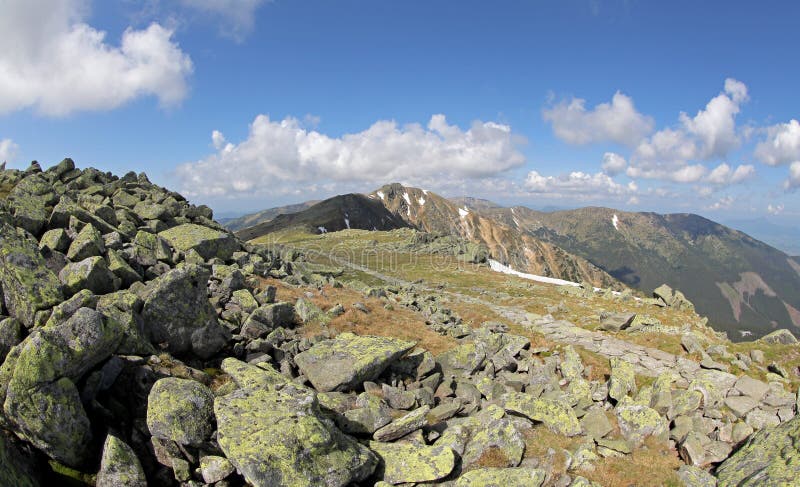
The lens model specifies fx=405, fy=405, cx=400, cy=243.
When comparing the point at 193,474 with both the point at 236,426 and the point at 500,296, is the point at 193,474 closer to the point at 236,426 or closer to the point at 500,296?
the point at 236,426

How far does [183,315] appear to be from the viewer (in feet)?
61.2

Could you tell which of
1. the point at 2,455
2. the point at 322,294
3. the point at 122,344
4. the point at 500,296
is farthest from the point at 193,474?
the point at 500,296

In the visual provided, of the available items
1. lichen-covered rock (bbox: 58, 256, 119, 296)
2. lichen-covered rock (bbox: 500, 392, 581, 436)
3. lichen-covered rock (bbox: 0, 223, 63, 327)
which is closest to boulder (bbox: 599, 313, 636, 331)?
lichen-covered rock (bbox: 500, 392, 581, 436)

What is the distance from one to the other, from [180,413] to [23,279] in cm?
1040

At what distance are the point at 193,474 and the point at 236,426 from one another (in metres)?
1.90

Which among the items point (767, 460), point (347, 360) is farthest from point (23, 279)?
point (767, 460)

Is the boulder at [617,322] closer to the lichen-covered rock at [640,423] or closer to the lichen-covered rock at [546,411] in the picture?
the lichen-covered rock at [640,423]

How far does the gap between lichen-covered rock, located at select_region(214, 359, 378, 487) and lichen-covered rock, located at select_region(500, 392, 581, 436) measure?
29.3 ft

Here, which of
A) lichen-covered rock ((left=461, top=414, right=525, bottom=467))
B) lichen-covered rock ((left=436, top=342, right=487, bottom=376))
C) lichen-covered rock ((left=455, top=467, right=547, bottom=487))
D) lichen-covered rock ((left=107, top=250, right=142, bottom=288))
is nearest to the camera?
lichen-covered rock ((left=455, top=467, right=547, bottom=487))

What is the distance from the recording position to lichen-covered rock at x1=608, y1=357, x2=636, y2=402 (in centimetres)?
2353

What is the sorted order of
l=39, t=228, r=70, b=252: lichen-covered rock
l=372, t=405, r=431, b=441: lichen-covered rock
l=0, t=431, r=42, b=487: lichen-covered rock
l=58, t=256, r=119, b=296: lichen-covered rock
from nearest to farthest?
l=0, t=431, r=42, b=487: lichen-covered rock < l=372, t=405, r=431, b=441: lichen-covered rock < l=58, t=256, r=119, b=296: lichen-covered rock < l=39, t=228, r=70, b=252: lichen-covered rock

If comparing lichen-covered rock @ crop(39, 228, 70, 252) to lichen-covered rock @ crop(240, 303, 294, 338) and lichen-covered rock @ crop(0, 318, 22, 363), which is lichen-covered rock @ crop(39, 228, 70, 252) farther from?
lichen-covered rock @ crop(240, 303, 294, 338)

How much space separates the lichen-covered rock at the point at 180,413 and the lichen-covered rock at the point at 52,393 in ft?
6.05

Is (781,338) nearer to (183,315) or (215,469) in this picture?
→ (215,469)
